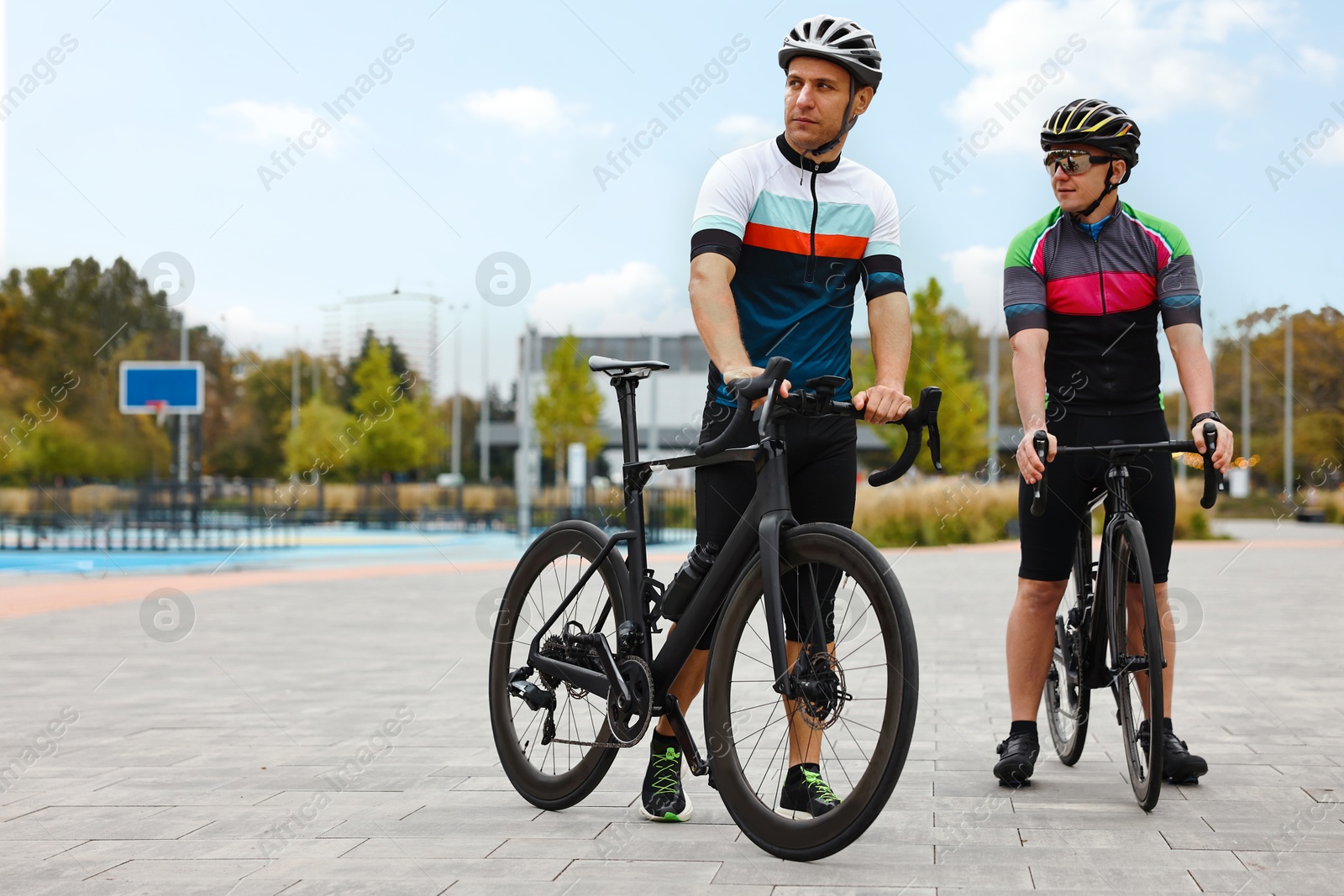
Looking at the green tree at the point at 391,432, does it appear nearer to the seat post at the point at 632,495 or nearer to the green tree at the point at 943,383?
the green tree at the point at 943,383

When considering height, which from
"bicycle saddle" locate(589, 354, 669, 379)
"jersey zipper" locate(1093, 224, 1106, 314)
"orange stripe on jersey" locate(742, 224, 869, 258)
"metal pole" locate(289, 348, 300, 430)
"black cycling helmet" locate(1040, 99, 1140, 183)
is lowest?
"bicycle saddle" locate(589, 354, 669, 379)

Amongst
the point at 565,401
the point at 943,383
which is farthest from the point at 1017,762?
the point at 565,401

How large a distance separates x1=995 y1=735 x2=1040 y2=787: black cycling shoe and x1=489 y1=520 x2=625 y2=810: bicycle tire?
3.68ft

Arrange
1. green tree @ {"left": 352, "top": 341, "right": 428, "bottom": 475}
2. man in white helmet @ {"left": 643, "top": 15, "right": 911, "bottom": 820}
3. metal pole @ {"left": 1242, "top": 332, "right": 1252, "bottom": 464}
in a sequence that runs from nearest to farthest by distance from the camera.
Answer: man in white helmet @ {"left": 643, "top": 15, "right": 911, "bottom": 820} < green tree @ {"left": 352, "top": 341, "right": 428, "bottom": 475} < metal pole @ {"left": 1242, "top": 332, "right": 1252, "bottom": 464}

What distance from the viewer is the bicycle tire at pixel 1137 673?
3.24 metres

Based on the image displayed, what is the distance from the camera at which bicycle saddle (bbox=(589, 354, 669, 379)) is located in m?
3.37

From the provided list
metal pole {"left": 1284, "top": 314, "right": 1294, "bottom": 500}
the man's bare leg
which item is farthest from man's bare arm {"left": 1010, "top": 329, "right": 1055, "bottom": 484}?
metal pole {"left": 1284, "top": 314, "right": 1294, "bottom": 500}

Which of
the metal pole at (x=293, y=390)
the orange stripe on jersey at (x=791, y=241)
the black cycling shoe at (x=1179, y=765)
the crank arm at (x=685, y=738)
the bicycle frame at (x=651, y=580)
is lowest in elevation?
the black cycling shoe at (x=1179, y=765)

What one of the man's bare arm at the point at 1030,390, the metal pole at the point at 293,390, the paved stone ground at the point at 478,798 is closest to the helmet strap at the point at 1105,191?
the man's bare arm at the point at 1030,390

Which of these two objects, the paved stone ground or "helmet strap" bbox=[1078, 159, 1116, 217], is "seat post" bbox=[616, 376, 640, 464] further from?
"helmet strap" bbox=[1078, 159, 1116, 217]

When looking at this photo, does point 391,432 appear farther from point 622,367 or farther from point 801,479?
point 801,479

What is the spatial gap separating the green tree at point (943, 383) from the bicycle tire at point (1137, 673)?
2462 cm

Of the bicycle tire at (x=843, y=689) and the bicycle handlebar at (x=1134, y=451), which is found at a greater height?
the bicycle handlebar at (x=1134, y=451)

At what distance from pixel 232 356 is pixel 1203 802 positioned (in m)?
49.9
